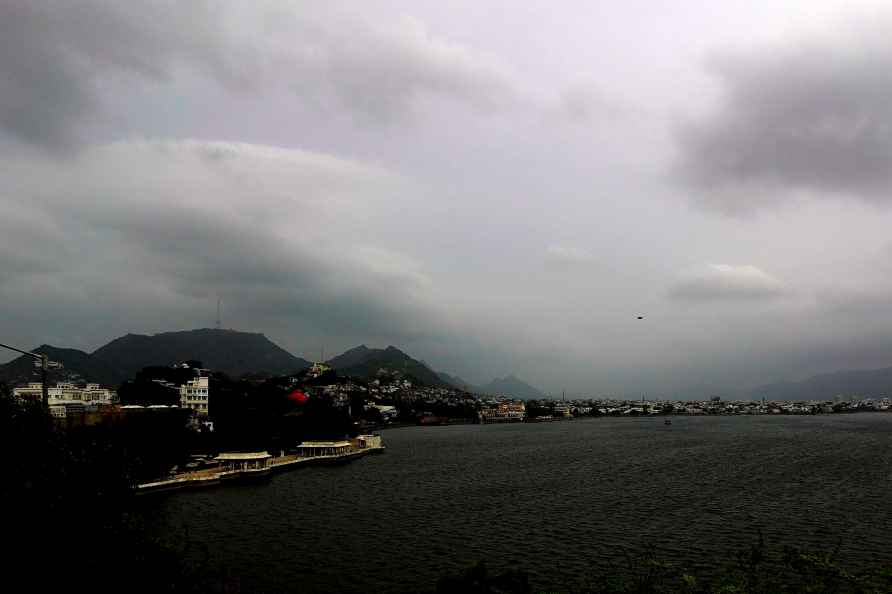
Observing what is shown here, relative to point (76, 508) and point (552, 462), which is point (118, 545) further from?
point (552, 462)

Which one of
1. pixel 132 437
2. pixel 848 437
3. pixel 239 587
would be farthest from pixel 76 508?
pixel 848 437

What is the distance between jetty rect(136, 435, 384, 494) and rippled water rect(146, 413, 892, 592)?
2.83 meters

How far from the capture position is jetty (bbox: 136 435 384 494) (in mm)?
62031

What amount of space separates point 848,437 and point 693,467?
74923mm

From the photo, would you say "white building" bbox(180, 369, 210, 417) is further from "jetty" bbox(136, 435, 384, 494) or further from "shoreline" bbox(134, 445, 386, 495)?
"shoreline" bbox(134, 445, 386, 495)

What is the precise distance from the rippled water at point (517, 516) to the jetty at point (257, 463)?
283 cm

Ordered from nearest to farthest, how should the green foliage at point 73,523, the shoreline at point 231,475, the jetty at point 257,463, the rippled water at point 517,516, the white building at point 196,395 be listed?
the green foliage at point 73,523, the rippled water at point 517,516, the shoreline at point 231,475, the jetty at point 257,463, the white building at point 196,395

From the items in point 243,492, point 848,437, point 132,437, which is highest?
point 132,437

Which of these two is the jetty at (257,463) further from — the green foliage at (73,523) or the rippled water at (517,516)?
the green foliage at (73,523)

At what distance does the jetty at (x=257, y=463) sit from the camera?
204 ft

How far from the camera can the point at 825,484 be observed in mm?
60812

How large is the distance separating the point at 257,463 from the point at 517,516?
4096 centimetres

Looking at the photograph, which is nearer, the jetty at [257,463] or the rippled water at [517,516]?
the rippled water at [517,516]

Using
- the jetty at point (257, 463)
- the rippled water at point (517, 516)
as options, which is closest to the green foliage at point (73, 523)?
the rippled water at point (517, 516)
